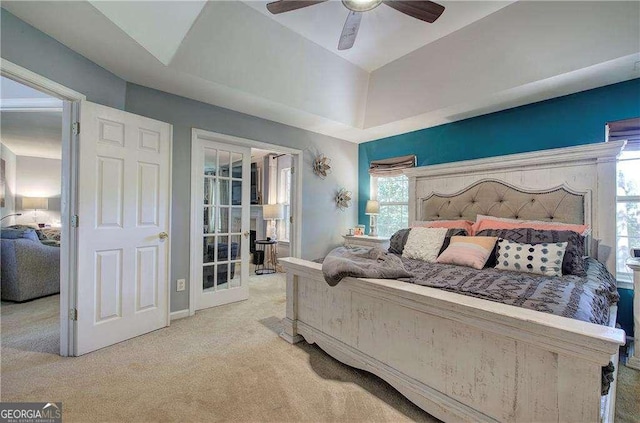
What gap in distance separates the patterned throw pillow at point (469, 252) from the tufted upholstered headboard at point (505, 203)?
775mm

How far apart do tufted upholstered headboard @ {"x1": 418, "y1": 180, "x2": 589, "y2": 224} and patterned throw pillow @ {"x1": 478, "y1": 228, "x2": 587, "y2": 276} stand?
0.45 metres

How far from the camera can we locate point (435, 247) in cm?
260

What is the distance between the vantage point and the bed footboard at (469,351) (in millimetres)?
1008

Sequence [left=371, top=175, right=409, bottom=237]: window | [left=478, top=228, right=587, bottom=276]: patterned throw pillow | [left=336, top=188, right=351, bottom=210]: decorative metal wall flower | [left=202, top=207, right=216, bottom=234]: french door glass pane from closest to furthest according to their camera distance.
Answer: [left=478, top=228, right=587, bottom=276]: patterned throw pillow, [left=202, top=207, right=216, bottom=234]: french door glass pane, [left=371, top=175, right=409, bottom=237]: window, [left=336, top=188, right=351, bottom=210]: decorative metal wall flower

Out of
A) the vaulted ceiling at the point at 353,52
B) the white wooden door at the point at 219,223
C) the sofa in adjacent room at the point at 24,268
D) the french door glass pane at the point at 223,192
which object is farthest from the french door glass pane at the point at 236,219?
the sofa in adjacent room at the point at 24,268

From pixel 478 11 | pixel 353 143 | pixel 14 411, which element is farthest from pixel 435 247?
pixel 14 411

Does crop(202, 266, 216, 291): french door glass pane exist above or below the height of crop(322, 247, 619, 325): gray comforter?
below

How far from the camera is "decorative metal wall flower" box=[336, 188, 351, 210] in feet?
14.6

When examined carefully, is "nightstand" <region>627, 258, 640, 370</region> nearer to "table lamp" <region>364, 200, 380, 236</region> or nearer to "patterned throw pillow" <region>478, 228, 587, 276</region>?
"patterned throw pillow" <region>478, 228, 587, 276</region>

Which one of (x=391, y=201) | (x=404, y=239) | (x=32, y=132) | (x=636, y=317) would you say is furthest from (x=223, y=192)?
(x=32, y=132)

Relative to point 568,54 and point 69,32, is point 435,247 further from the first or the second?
point 69,32

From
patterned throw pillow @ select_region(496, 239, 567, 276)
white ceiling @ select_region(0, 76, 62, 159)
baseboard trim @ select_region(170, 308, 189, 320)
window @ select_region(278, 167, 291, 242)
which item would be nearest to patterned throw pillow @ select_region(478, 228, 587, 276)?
patterned throw pillow @ select_region(496, 239, 567, 276)

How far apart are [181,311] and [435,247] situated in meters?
2.67

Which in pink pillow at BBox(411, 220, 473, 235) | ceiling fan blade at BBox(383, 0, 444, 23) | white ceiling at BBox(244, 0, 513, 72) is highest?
white ceiling at BBox(244, 0, 513, 72)
